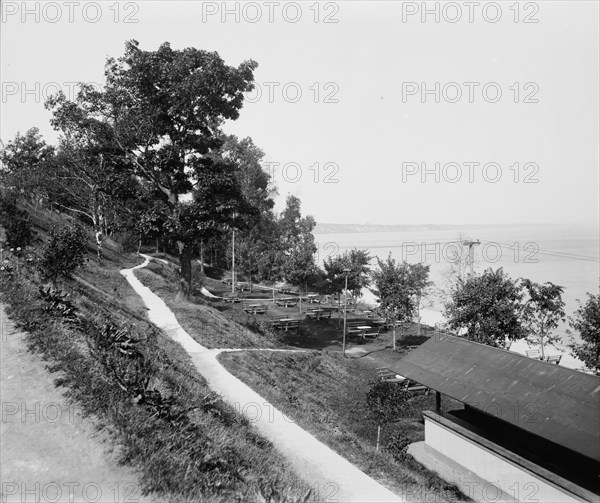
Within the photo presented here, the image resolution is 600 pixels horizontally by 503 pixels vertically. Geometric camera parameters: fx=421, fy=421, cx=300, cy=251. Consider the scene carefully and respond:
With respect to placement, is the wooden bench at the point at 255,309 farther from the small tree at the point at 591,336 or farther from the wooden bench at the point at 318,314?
the small tree at the point at 591,336

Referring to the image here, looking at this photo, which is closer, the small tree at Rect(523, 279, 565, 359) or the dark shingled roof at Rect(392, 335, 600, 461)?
the dark shingled roof at Rect(392, 335, 600, 461)

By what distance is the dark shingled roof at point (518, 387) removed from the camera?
9.80 metres

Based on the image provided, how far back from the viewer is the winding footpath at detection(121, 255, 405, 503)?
29.5 ft

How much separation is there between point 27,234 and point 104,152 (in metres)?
6.03

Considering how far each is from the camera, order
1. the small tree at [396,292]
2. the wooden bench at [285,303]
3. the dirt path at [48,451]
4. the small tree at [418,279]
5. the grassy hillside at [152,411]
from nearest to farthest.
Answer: the dirt path at [48,451]
the grassy hillside at [152,411]
the small tree at [396,292]
the small tree at [418,279]
the wooden bench at [285,303]

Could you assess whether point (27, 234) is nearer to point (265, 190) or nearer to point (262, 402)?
point (262, 402)

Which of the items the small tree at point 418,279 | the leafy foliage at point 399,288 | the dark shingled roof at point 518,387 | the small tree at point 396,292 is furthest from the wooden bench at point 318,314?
the dark shingled roof at point 518,387

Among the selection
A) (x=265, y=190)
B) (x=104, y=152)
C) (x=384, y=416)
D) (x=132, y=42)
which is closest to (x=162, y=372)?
(x=384, y=416)

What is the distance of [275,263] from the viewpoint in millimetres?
51281

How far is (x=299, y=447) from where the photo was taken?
1068 cm

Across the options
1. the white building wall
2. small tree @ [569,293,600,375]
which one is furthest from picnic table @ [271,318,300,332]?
small tree @ [569,293,600,375]

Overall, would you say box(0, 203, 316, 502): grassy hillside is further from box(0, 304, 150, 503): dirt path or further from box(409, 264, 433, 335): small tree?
box(409, 264, 433, 335): small tree

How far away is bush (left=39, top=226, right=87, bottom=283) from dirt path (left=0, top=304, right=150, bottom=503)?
7045 mm

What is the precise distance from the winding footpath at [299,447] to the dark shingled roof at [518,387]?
13.1 ft
